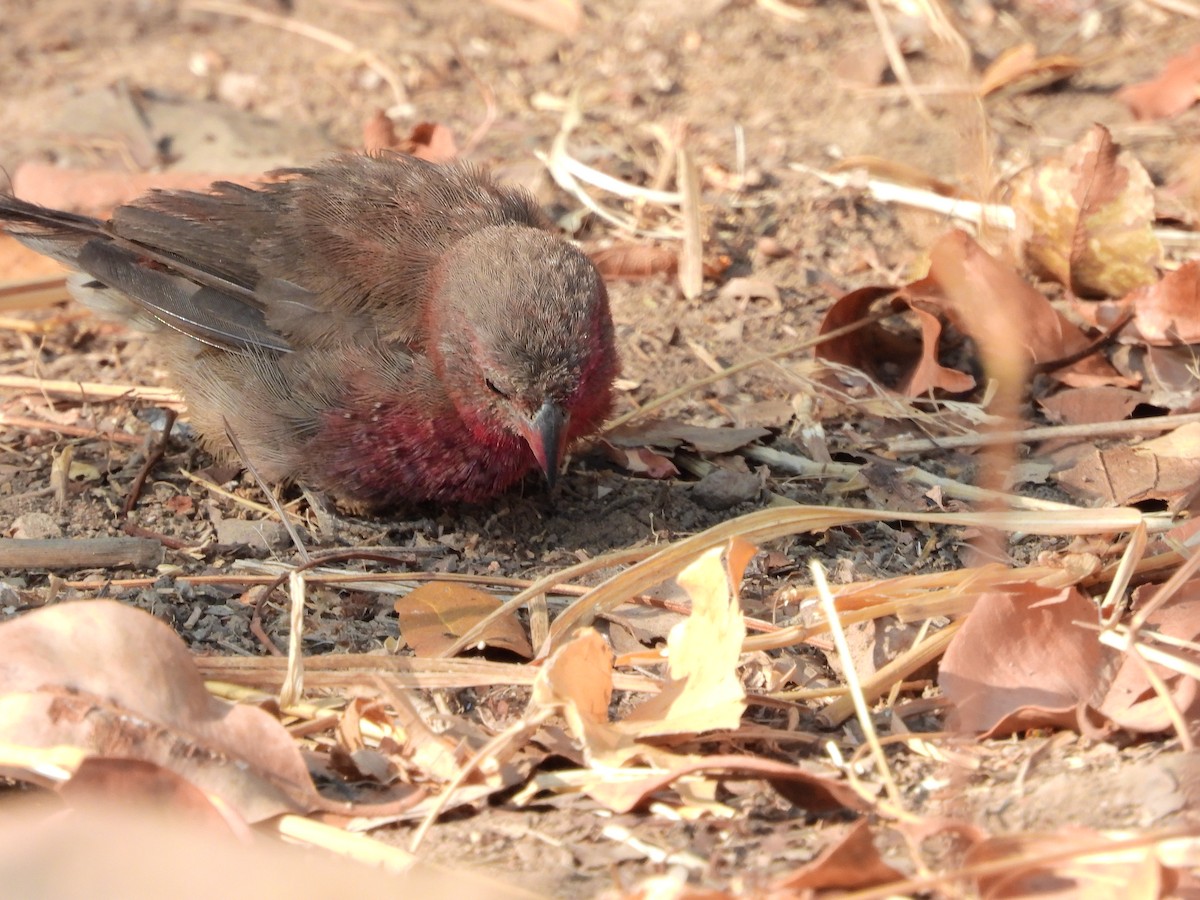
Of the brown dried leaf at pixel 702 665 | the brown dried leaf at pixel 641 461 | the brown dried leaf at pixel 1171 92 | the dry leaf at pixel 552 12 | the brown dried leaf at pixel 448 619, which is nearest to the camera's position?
the brown dried leaf at pixel 702 665

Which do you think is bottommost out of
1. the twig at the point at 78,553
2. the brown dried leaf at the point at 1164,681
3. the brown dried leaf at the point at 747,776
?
the twig at the point at 78,553

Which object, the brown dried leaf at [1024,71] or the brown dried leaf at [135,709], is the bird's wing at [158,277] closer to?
the brown dried leaf at [135,709]

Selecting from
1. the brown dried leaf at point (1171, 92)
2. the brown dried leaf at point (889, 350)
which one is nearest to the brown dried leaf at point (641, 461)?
the brown dried leaf at point (889, 350)

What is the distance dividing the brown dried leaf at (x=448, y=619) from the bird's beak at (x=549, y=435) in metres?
0.38

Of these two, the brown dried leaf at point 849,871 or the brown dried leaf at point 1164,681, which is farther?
the brown dried leaf at point 1164,681

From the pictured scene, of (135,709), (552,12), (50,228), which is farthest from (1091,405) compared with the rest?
(552,12)

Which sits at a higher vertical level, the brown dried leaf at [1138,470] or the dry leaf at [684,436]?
the brown dried leaf at [1138,470]

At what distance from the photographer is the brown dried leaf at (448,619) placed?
3012mm

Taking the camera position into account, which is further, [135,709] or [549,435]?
[549,435]

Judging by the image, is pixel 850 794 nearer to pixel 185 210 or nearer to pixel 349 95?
pixel 185 210

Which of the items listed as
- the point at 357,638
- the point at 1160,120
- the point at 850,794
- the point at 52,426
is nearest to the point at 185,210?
the point at 52,426

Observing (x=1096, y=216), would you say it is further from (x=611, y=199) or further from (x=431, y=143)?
(x=431, y=143)

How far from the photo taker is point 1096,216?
4387 mm

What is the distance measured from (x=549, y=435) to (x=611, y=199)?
6.46ft
